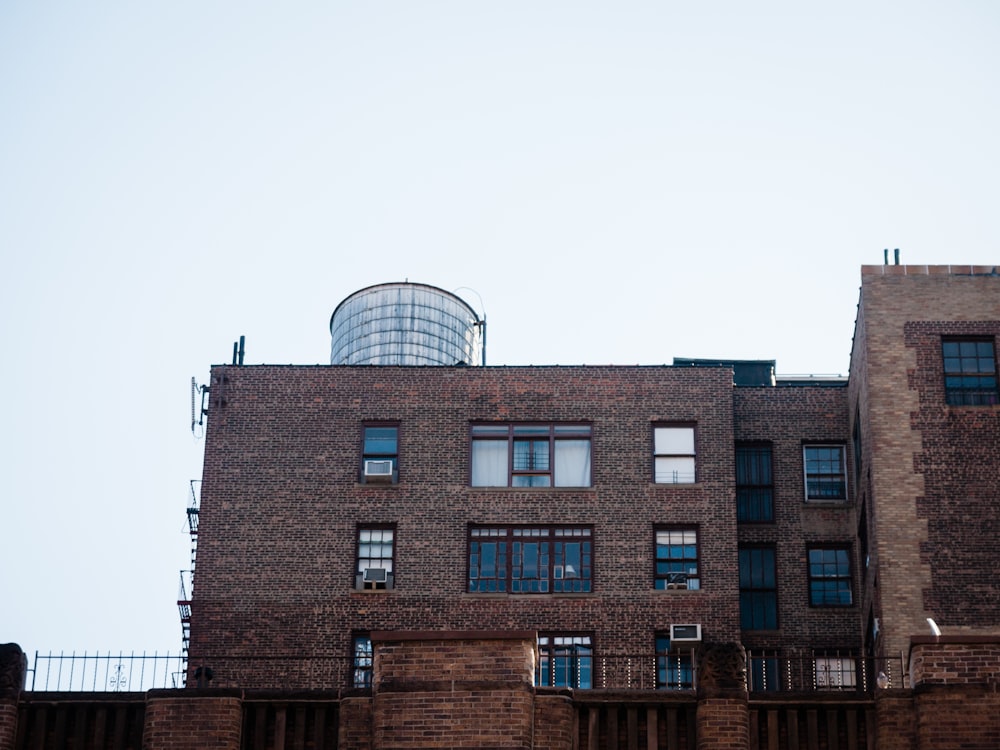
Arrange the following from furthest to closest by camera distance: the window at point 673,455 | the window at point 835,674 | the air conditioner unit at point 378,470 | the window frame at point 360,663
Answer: the window at point 673,455
the air conditioner unit at point 378,470
the window at point 835,674
the window frame at point 360,663

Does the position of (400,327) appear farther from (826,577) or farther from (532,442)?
(826,577)

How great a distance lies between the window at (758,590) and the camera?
164ft

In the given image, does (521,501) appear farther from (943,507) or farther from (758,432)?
(943,507)

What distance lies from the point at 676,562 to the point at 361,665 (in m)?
8.36

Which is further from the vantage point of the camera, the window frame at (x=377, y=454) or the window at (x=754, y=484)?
the window at (x=754, y=484)

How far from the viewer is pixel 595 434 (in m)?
49.5

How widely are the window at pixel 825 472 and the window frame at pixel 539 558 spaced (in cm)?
677

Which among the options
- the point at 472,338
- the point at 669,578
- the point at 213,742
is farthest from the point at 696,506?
the point at 213,742

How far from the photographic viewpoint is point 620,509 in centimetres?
4875

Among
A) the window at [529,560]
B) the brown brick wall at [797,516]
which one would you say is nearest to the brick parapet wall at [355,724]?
the window at [529,560]

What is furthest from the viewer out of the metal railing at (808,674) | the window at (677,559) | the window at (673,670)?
the window at (677,559)

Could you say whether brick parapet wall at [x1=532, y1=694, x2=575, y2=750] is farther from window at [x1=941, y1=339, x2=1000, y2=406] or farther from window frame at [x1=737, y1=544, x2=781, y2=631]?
window at [x1=941, y1=339, x2=1000, y2=406]

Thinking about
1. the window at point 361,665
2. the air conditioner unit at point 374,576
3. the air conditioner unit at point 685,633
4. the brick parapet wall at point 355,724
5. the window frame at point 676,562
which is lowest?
the brick parapet wall at point 355,724

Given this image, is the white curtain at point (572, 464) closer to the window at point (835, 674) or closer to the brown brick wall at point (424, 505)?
the brown brick wall at point (424, 505)
